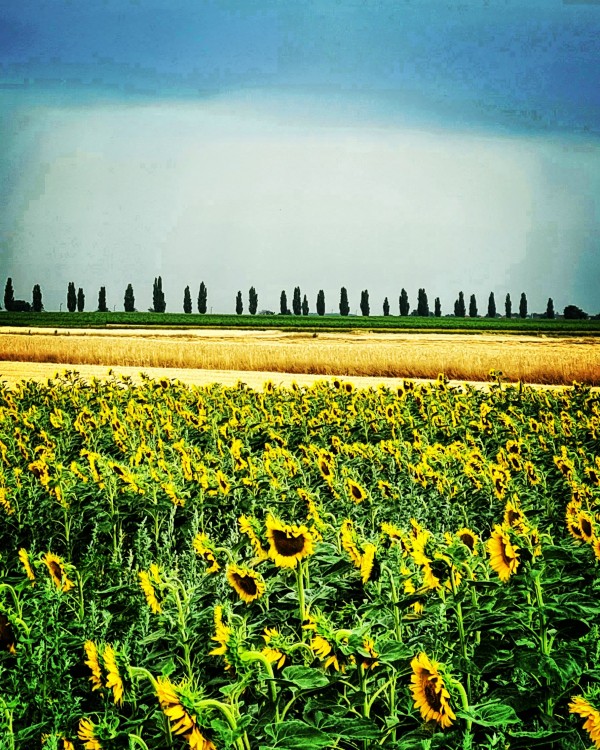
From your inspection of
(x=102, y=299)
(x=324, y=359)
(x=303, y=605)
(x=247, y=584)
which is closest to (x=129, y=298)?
(x=102, y=299)

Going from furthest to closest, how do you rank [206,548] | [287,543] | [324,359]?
[324,359]
[206,548]
[287,543]

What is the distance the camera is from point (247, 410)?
8.19 meters

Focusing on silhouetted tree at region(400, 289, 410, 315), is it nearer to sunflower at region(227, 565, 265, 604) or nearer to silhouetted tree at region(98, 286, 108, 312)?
silhouetted tree at region(98, 286, 108, 312)

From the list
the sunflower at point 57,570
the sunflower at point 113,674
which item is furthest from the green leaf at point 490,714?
the sunflower at point 57,570

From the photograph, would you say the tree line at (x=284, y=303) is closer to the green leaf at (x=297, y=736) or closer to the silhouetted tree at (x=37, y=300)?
the silhouetted tree at (x=37, y=300)

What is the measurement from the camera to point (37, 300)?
92188mm

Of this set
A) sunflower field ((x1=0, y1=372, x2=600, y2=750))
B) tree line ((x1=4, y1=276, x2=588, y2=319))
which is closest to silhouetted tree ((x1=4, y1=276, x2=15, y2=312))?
tree line ((x1=4, y1=276, x2=588, y2=319))

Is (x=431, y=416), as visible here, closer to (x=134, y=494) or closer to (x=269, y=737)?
(x=134, y=494)

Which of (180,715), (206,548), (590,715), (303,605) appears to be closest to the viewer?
(180,715)

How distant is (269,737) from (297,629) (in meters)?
0.94

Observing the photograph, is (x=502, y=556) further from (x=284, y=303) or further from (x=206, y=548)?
(x=284, y=303)

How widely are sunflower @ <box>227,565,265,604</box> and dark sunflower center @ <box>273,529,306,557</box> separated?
107mm

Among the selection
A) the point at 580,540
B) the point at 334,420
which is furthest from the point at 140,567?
the point at 334,420

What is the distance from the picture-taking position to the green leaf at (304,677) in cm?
196
